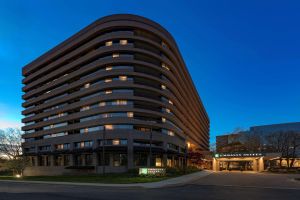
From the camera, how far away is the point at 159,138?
240ft

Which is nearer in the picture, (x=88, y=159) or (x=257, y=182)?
(x=257, y=182)

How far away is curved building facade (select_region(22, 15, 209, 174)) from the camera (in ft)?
225

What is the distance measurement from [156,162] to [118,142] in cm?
1209

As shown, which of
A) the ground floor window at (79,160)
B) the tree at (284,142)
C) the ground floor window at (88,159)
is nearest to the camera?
the ground floor window at (88,159)

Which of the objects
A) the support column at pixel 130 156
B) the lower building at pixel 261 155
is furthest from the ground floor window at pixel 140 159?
the lower building at pixel 261 155

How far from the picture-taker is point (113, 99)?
226ft

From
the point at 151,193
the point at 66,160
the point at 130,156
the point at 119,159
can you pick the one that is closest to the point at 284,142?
the point at 130,156

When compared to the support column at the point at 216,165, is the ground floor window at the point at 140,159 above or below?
above

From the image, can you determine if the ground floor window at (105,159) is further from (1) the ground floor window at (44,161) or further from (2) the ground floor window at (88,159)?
(1) the ground floor window at (44,161)

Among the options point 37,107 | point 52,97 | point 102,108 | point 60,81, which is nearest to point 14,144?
point 37,107

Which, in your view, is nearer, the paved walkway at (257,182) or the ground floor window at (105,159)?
the paved walkway at (257,182)

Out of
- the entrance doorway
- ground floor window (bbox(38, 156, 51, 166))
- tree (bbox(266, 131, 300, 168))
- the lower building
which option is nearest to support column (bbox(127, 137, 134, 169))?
ground floor window (bbox(38, 156, 51, 166))

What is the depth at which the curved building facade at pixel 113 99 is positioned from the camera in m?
68.4

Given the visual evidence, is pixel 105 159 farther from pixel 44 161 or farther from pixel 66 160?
pixel 44 161
